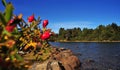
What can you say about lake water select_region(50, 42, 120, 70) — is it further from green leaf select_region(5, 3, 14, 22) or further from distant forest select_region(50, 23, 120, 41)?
distant forest select_region(50, 23, 120, 41)

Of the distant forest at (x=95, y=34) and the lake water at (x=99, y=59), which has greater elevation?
the distant forest at (x=95, y=34)

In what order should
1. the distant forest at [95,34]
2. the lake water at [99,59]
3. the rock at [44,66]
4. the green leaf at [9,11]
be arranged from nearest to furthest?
the green leaf at [9,11] < the rock at [44,66] < the lake water at [99,59] < the distant forest at [95,34]

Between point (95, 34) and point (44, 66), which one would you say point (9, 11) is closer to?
point (44, 66)

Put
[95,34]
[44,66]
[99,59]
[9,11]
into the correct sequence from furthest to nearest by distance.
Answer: [95,34]
[99,59]
[44,66]
[9,11]

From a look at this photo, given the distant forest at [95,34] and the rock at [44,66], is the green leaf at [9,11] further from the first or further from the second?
the distant forest at [95,34]

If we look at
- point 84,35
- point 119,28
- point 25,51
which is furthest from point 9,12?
point 84,35

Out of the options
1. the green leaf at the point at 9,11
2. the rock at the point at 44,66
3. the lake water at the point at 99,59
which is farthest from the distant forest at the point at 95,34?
the green leaf at the point at 9,11

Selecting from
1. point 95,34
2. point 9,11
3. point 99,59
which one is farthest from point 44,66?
point 95,34

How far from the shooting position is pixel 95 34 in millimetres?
182000

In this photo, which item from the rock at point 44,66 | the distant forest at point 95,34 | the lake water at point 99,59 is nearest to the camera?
the rock at point 44,66

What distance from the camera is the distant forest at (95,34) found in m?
171

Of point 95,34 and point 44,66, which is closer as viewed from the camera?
point 44,66

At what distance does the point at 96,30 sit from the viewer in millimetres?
182000

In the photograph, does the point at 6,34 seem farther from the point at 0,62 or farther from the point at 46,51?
the point at 46,51
